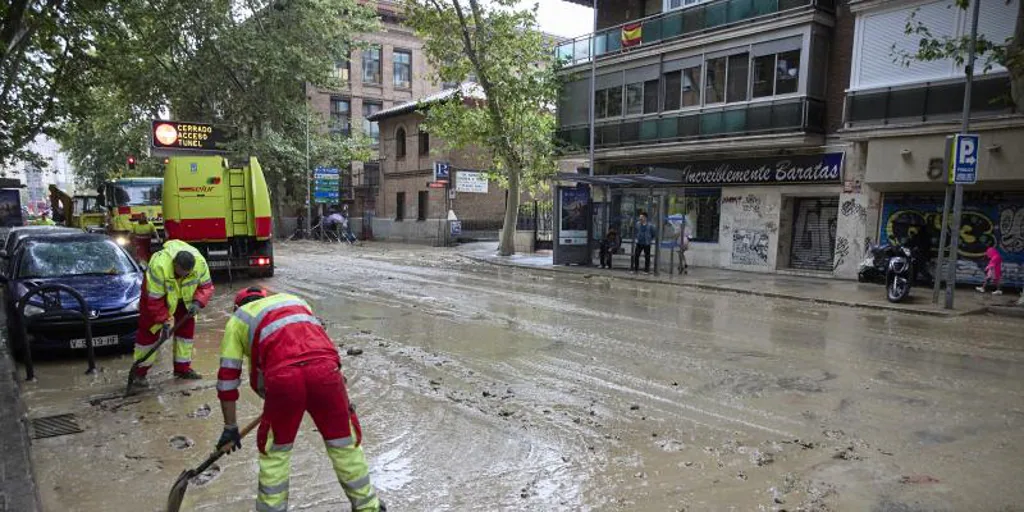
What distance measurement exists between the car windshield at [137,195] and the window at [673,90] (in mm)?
16142

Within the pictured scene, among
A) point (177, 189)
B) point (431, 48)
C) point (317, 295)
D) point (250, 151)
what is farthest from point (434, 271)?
point (250, 151)

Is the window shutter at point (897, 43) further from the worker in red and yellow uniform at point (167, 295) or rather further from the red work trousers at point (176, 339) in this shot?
the red work trousers at point (176, 339)

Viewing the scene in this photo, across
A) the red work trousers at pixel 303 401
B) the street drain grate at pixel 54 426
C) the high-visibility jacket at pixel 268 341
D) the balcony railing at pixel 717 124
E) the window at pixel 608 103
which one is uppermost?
the window at pixel 608 103

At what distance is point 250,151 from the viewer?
91.5 feet

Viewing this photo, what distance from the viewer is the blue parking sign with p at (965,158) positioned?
11.2m

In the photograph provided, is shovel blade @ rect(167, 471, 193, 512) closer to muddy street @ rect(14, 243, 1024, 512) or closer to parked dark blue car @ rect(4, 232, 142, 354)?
muddy street @ rect(14, 243, 1024, 512)

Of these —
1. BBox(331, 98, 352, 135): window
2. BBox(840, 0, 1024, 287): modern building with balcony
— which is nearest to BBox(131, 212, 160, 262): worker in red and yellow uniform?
BBox(840, 0, 1024, 287): modern building with balcony

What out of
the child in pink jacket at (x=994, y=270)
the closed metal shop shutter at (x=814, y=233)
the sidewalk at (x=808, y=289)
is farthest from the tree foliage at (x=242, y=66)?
the child in pink jacket at (x=994, y=270)

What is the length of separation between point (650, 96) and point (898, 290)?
36.0ft

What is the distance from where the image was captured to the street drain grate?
5.06m

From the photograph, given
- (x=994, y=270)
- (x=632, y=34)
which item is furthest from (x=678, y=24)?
(x=994, y=270)

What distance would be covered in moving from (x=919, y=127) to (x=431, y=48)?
14646mm

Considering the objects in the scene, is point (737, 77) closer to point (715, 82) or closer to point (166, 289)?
point (715, 82)

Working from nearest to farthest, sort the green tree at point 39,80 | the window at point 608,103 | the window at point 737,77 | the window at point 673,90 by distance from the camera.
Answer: the green tree at point 39,80, the window at point 737,77, the window at point 673,90, the window at point 608,103
